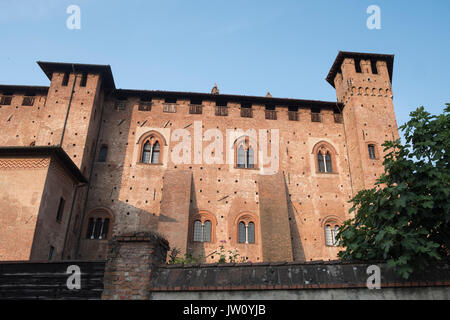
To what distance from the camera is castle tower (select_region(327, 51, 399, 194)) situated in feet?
62.0

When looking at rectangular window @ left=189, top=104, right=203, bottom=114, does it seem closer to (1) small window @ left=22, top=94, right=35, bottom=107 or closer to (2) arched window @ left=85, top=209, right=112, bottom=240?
(2) arched window @ left=85, top=209, right=112, bottom=240

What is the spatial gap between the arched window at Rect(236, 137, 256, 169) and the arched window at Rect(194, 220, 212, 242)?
3.62m

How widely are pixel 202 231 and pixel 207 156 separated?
4.01 m

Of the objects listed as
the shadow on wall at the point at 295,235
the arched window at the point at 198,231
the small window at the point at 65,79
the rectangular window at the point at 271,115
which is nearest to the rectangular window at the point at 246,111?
the rectangular window at the point at 271,115

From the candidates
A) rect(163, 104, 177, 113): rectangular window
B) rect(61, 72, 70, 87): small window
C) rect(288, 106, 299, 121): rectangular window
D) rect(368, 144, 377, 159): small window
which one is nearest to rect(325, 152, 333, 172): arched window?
rect(368, 144, 377, 159): small window

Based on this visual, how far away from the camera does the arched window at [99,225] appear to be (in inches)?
683

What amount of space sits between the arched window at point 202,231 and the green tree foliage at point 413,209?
10.6 meters

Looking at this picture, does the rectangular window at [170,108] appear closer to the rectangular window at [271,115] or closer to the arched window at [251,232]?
the rectangular window at [271,115]
